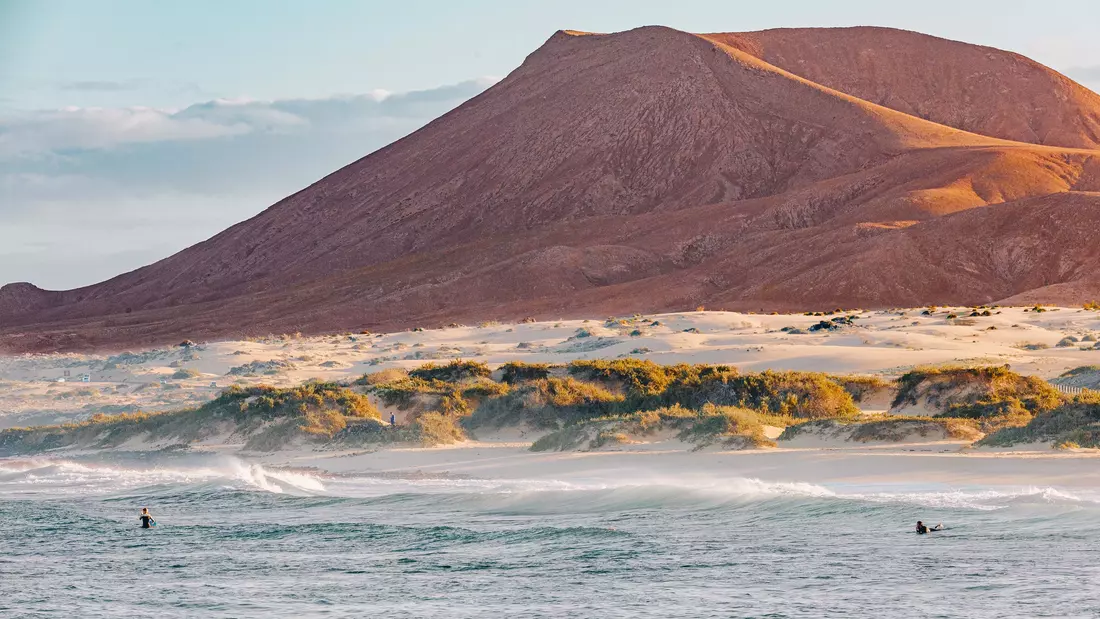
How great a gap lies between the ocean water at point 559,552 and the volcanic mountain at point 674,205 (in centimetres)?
6098

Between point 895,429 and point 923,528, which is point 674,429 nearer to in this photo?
point 895,429

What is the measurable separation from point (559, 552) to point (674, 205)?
101m

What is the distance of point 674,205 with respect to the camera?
115562 mm

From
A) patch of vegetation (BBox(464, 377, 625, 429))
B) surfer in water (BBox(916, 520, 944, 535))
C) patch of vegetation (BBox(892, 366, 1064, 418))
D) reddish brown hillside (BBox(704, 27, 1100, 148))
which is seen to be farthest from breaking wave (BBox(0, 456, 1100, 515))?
reddish brown hillside (BBox(704, 27, 1100, 148))

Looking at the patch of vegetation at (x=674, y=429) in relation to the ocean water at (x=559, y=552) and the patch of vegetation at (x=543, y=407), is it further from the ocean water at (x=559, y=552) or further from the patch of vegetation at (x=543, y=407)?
the ocean water at (x=559, y=552)

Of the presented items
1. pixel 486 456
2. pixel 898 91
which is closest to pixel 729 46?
pixel 898 91

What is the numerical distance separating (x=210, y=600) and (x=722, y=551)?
5405mm

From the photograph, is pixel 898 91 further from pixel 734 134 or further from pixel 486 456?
pixel 486 456

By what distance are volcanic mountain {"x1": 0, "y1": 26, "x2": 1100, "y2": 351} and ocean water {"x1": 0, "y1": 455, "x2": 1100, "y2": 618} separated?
61.0m

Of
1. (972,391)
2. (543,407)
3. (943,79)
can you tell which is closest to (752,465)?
(543,407)

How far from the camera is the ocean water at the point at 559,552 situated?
12.9 m

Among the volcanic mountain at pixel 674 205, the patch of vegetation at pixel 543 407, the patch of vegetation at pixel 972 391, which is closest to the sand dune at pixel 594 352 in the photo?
the patch of vegetation at pixel 972 391

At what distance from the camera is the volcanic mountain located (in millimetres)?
86875

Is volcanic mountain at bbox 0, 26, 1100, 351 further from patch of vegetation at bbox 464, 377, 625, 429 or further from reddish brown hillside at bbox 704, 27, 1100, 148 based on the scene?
patch of vegetation at bbox 464, 377, 625, 429
